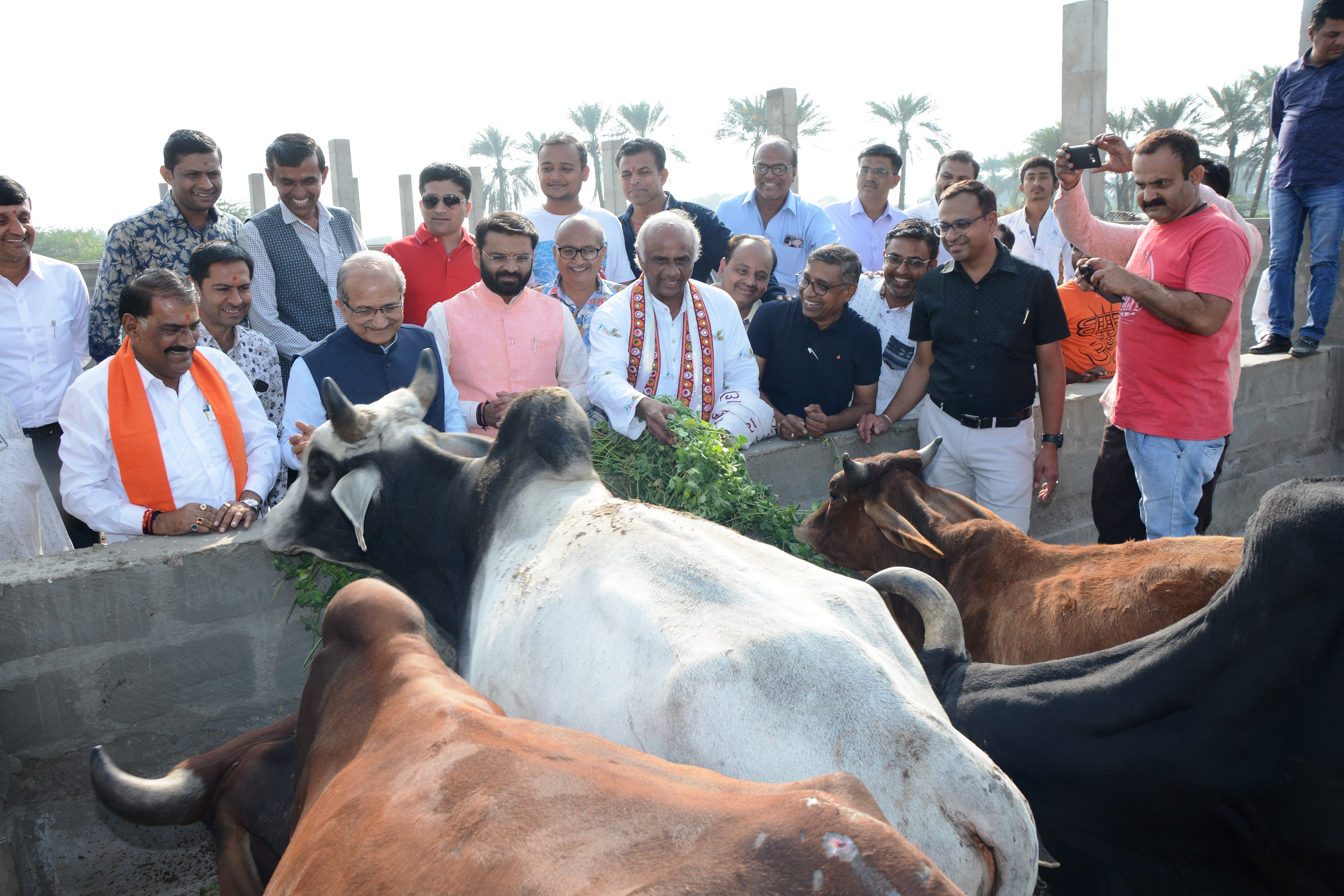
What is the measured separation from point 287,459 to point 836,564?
2584 mm

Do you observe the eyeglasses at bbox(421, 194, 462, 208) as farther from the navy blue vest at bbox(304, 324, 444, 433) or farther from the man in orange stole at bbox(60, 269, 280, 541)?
the man in orange stole at bbox(60, 269, 280, 541)

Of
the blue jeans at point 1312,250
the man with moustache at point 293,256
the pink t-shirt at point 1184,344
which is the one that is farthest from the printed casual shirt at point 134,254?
the blue jeans at point 1312,250

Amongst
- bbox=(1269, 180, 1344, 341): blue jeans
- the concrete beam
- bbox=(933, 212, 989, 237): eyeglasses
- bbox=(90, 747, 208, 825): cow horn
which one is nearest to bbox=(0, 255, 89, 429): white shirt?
bbox=(90, 747, 208, 825): cow horn

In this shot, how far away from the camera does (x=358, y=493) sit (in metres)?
3.41

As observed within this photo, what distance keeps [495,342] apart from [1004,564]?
2.71 m

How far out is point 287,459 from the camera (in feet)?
14.5

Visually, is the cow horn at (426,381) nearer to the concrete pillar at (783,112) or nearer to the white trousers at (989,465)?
the white trousers at (989,465)

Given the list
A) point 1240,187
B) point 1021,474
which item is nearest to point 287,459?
point 1021,474

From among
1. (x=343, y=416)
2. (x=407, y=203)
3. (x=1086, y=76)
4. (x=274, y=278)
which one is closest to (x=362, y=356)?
(x=343, y=416)

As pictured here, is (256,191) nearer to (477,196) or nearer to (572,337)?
(477,196)

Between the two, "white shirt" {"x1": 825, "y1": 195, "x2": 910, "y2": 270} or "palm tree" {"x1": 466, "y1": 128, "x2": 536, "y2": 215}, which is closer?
"white shirt" {"x1": 825, "y1": 195, "x2": 910, "y2": 270}

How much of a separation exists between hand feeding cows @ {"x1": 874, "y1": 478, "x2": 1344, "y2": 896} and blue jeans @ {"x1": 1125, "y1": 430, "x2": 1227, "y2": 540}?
2742 mm

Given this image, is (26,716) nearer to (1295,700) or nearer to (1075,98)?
(1295,700)

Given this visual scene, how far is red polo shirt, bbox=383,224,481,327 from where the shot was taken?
18.6 feet
